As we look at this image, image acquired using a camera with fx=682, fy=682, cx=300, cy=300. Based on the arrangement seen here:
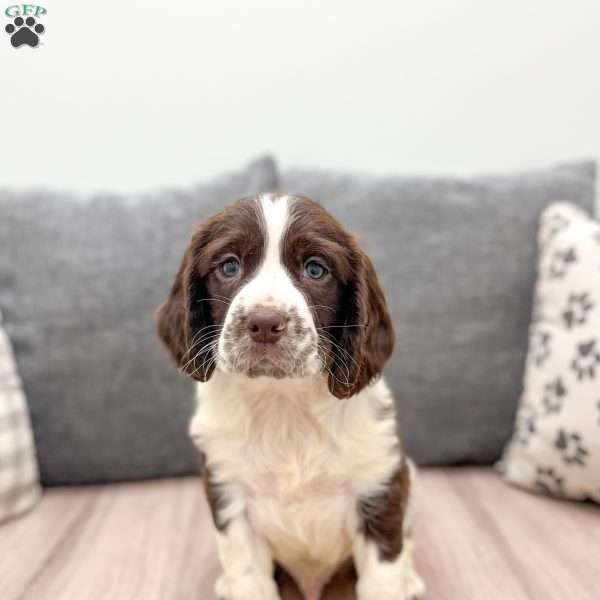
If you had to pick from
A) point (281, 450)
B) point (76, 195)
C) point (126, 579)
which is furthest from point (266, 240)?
point (76, 195)

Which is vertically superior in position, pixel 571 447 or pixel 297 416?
pixel 297 416

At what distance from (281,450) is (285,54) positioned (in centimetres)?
177

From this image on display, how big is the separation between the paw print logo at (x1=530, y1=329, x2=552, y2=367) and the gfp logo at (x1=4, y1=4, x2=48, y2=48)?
6.86 ft

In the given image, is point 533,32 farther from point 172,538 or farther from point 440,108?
point 172,538

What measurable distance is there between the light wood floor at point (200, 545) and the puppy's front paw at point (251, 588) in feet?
0.74

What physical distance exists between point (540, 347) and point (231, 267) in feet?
4.31

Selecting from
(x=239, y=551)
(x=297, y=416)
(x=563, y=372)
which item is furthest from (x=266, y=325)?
(x=563, y=372)

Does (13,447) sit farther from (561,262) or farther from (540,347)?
(561,262)

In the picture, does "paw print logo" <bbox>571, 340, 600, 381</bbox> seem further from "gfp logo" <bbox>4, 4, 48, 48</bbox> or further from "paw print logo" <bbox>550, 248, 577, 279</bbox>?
"gfp logo" <bbox>4, 4, 48, 48</bbox>

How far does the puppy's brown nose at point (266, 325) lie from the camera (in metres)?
1.43

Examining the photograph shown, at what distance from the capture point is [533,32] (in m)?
2.84

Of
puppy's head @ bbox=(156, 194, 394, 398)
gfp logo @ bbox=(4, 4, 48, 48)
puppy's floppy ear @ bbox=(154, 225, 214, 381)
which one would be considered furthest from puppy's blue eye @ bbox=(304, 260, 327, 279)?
gfp logo @ bbox=(4, 4, 48, 48)

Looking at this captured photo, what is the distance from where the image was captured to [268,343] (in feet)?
4.75

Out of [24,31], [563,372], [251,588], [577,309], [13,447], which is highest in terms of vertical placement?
[24,31]
